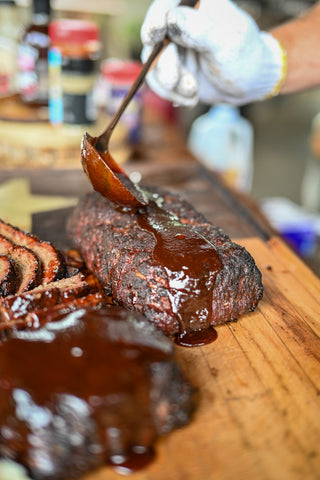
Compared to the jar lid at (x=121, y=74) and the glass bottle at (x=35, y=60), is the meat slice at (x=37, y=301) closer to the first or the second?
the jar lid at (x=121, y=74)

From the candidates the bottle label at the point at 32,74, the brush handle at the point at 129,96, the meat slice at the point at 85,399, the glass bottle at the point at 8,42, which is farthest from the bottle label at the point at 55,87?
the meat slice at the point at 85,399

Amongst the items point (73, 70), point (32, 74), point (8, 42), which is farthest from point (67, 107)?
point (8, 42)

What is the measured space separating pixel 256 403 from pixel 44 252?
1476 millimetres

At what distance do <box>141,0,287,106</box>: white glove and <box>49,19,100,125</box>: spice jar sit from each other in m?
1.24

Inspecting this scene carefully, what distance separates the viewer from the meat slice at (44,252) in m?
2.54

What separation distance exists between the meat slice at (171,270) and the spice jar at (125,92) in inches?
109

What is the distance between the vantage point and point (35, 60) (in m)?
5.55

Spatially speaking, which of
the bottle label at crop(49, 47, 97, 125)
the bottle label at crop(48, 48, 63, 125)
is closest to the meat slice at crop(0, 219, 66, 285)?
the bottle label at crop(49, 47, 97, 125)

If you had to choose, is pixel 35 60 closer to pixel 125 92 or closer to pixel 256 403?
pixel 125 92

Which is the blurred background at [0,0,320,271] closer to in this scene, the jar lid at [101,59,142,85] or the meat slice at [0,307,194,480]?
the jar lid at [101,59,142,85]

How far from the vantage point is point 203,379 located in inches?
83.1

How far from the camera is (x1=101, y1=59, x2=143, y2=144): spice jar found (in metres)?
5.27

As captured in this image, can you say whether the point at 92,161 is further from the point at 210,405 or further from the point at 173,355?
the point at 210,405

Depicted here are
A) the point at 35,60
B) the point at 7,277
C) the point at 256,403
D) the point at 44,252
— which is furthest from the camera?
the point at 35,60
